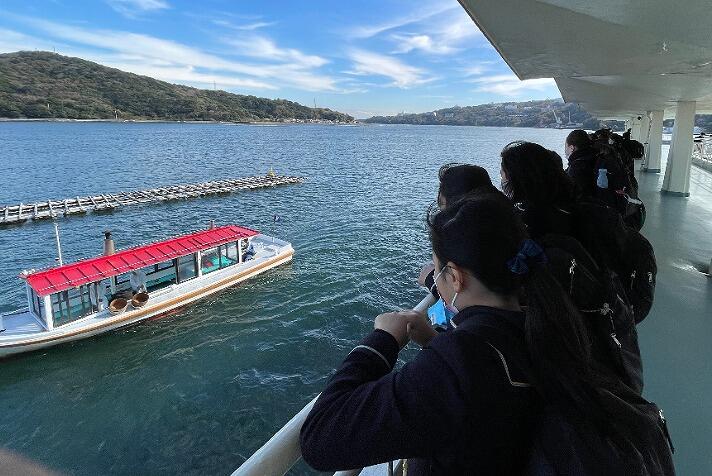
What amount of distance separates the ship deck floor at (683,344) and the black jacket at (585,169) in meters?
1.32

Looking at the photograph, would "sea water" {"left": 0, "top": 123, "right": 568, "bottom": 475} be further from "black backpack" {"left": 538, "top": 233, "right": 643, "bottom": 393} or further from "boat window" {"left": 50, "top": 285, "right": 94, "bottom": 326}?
"black backpack" {"left": 538, "top": 233, "right": 643, "bottom": 393}

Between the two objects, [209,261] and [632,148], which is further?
[209,261]

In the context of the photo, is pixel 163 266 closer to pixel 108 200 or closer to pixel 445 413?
pixel 445 413

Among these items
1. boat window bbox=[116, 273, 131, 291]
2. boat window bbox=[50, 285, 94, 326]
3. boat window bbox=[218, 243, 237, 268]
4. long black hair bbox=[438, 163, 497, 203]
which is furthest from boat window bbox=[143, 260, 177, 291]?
long black hair bbox=[438, 163, 497, 203]

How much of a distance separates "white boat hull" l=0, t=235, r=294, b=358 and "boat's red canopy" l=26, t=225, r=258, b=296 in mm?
1129

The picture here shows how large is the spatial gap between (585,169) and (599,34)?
1805 millimetres

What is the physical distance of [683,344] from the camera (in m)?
3.67

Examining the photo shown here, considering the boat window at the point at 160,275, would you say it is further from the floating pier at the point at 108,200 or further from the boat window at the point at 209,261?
the floating pier at the point at 108,200

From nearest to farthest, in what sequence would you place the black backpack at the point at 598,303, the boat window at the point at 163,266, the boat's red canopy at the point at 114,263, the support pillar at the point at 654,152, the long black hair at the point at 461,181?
the black backpack at the point at 598,303 < the long black hair at the point at 461,181 < the boat's red canopy at the point at 114,263 < the boat window at the point at 163,266 < the support pillar at the point at 654,152

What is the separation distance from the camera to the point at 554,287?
3.33 feet

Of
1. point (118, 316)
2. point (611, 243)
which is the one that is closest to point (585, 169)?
point (611, 243)

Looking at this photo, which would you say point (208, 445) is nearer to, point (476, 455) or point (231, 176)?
point (476, 455)

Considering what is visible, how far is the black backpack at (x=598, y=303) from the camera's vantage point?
1.28 meters

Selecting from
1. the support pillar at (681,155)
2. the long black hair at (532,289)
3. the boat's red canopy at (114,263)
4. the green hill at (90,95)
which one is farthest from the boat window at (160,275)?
the green hill at (90,95)
